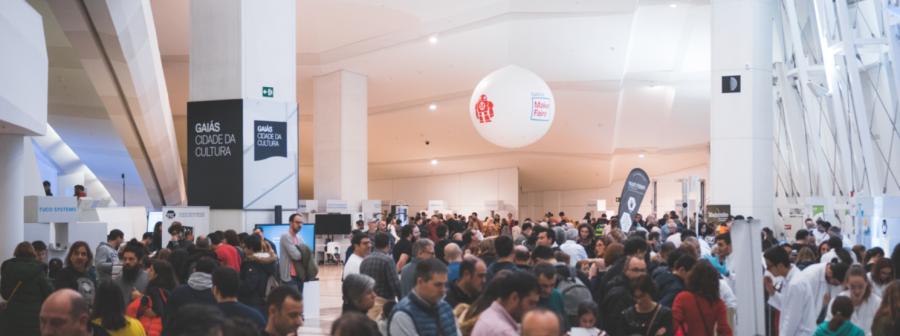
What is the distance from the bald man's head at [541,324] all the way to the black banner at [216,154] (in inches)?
315

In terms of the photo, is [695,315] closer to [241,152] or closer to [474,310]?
[474,310]

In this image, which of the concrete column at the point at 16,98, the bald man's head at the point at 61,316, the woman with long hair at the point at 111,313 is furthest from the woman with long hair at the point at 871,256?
the concrete column at the point at 16,98

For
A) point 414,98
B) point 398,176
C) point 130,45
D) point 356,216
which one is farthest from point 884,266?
point 398,176

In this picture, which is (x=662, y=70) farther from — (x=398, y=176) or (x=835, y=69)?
(x=398, y=176)

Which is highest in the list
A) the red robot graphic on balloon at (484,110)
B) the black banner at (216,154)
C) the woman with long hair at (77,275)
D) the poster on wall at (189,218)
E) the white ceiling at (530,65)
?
the white ceiling at (530,65)

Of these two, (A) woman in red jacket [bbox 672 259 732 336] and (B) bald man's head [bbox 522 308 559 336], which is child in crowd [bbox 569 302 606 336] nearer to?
(A) woman in red jacket [bbox 672 259 732 336]

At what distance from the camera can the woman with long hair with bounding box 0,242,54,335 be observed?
5418 mm

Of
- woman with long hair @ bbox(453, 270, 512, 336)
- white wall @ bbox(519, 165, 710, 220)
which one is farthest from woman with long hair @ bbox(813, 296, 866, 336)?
white wall @ bbox(519, 165, 710, 220)

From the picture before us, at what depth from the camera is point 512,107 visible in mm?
13320

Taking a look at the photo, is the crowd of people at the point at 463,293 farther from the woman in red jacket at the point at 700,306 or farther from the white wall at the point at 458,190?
the white wall at the point at 458,190

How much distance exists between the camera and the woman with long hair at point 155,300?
16.0 ft

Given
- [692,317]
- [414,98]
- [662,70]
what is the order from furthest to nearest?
[414,98]
[662,70]
[692,317]

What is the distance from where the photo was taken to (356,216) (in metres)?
20.1

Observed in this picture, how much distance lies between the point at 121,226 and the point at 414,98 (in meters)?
10.6
